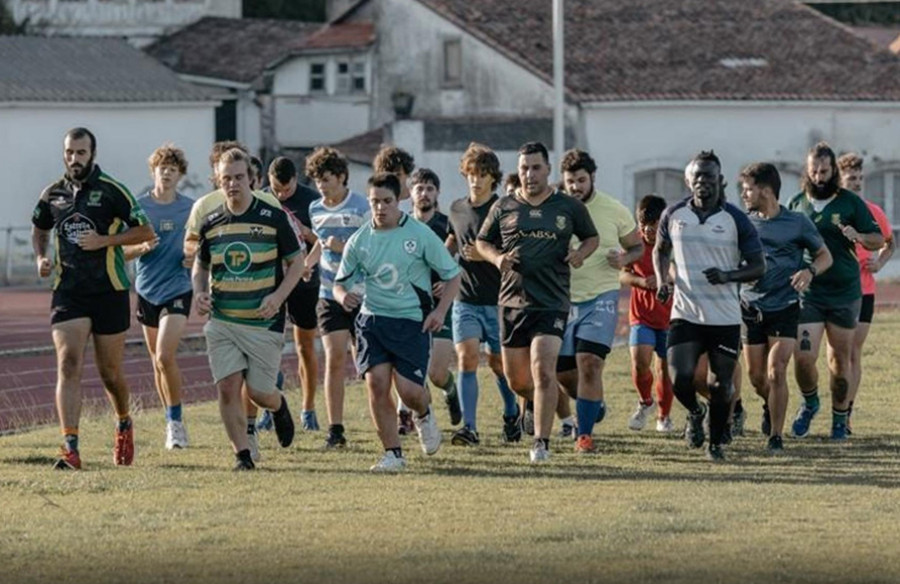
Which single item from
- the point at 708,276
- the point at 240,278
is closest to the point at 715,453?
the point at 708,276

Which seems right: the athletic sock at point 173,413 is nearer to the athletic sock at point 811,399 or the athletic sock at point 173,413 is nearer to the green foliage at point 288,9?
the athletic sock at point 811,399

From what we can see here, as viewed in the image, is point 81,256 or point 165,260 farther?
point 165,260

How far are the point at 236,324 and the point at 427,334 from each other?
3.94ft

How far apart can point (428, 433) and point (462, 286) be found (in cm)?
180

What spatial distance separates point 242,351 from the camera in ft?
46.7

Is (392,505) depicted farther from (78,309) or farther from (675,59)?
(675,59)

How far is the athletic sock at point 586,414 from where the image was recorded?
15547mm

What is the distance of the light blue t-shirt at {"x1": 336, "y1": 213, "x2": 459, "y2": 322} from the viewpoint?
14.3m

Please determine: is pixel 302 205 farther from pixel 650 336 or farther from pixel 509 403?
pixel 650 336

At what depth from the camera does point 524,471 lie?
14297 mm

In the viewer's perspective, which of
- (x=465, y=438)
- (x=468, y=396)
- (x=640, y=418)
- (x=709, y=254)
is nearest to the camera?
(x=709, y=254)

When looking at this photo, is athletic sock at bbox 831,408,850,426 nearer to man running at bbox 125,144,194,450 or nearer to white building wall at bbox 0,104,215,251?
man running at bbox 125,144,194,450

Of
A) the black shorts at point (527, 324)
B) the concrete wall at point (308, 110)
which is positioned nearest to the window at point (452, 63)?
the concrete wall at point (308, 110)

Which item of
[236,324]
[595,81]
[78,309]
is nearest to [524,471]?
[236,324]
